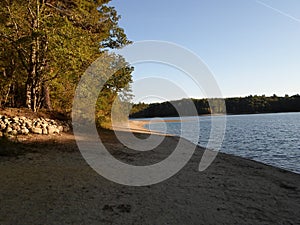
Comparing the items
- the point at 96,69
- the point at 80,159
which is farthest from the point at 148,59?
the point at 80,159

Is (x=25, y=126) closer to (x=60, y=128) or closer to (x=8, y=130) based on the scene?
(x=8, y=130)

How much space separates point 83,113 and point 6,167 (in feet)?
46.7

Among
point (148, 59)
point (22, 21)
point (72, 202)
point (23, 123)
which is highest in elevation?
point (22, 21)

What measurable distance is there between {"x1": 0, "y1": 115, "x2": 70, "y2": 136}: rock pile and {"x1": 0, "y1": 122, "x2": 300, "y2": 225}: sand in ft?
11.8

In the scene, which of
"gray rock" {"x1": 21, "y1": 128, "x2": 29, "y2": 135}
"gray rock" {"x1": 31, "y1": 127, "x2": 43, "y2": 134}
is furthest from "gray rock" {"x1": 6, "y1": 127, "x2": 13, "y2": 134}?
"gray rock" {"x1": 31, "y1": 127, "x2": 43, "y2": 134}

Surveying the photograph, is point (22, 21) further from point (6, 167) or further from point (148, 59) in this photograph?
point (6, 167)

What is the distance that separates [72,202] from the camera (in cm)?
555

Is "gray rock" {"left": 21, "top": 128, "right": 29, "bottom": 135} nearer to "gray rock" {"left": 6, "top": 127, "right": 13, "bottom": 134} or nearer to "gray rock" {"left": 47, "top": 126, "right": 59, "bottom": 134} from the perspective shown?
"gray rock" {"left": 6, "top": 127, "right": 13, "bottom": 134}

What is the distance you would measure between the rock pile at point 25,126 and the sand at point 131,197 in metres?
3.59

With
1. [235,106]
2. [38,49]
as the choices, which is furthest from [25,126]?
[235,106]

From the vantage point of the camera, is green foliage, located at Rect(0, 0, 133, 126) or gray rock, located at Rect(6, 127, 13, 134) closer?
gray rock, located at Rect(6, 127, 13, 134)

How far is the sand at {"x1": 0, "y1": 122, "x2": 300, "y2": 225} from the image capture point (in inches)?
196

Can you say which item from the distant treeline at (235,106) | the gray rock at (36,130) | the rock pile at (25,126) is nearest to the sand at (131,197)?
the rock pile at (25,126)

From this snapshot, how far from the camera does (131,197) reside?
6.20 meters
